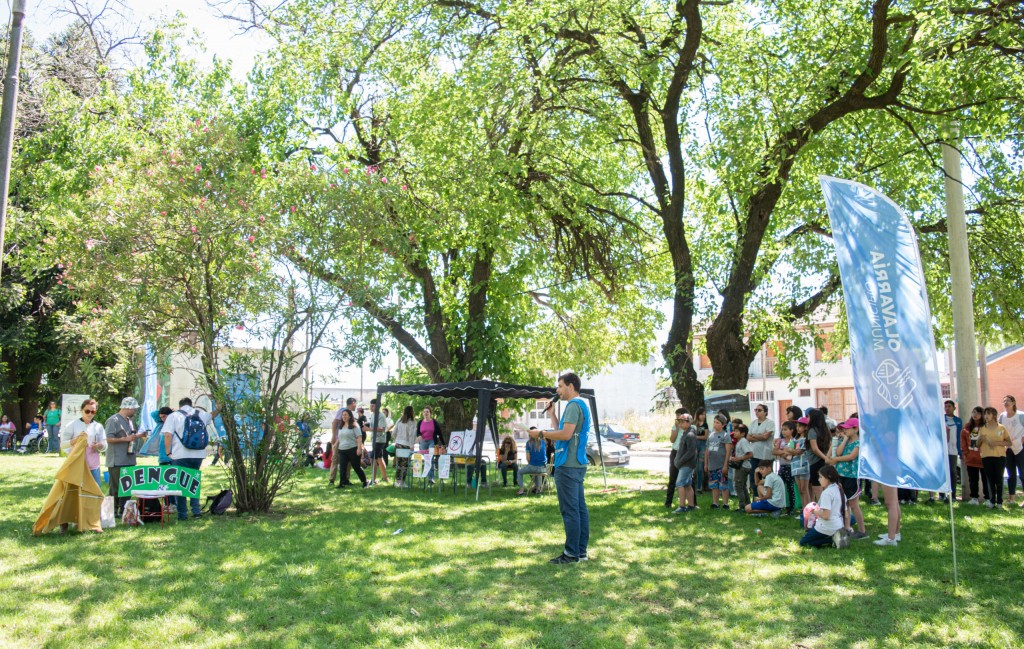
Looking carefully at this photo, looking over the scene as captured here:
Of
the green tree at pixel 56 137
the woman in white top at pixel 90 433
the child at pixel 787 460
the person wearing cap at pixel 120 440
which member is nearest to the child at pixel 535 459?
the child at pixel 787 460

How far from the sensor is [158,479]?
34.9ft

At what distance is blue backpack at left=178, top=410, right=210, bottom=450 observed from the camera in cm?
1094

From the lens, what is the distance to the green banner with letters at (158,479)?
413 inches

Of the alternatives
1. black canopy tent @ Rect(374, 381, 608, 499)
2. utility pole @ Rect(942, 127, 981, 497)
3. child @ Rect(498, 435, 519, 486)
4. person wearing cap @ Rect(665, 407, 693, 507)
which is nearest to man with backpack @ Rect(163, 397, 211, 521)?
black canopy tent @ Rect(374, 381, 608, 499)

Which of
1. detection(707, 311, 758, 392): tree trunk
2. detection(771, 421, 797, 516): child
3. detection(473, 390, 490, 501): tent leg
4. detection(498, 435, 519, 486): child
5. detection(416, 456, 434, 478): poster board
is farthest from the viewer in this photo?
detection(498, 435, 519, 486): child

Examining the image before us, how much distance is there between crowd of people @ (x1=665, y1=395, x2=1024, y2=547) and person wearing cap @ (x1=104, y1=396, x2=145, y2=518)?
7799mm

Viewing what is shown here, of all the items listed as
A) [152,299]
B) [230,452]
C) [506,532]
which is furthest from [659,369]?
[152,299]

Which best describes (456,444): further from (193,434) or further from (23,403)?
(23,403)

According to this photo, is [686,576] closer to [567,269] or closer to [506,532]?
[506,532]

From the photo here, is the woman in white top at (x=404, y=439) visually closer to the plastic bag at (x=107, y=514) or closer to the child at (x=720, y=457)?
the child at (x=720, y=457)

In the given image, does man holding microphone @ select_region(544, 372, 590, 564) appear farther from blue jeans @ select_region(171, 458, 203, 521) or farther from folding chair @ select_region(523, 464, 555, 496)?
folding chair @ select_region(523, 464, 555, 496)

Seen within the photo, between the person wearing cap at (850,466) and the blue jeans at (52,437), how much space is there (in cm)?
2524

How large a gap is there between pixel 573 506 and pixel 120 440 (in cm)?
622

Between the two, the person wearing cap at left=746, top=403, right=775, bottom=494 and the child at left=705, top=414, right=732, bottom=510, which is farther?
the child at left=705, top=414, right=732, bottom=510
